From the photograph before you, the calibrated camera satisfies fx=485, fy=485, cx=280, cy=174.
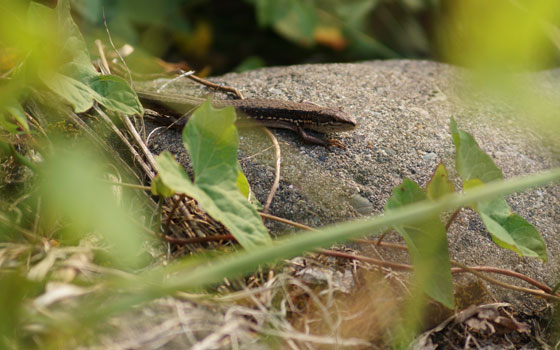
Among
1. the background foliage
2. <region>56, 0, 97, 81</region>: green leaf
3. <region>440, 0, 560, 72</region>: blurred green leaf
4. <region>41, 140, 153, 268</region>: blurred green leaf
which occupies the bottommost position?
the background foliage

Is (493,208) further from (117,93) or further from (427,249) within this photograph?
(117,93)

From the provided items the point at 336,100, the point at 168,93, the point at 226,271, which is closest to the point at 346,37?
the point at 336,100

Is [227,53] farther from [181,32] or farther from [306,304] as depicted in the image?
[306,304]

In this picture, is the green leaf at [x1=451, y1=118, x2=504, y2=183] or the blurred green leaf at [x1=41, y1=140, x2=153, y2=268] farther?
the green leaf at [x1=451, y1=118, x2=504, y2=183]

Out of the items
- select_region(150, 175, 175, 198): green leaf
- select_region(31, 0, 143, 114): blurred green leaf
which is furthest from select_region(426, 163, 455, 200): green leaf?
select_region(31, 0, 143, 114): blurred green leaf

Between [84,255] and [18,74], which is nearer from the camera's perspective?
[84,255]

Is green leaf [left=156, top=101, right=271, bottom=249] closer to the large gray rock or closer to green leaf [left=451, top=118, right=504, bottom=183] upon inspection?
the large gray rock
